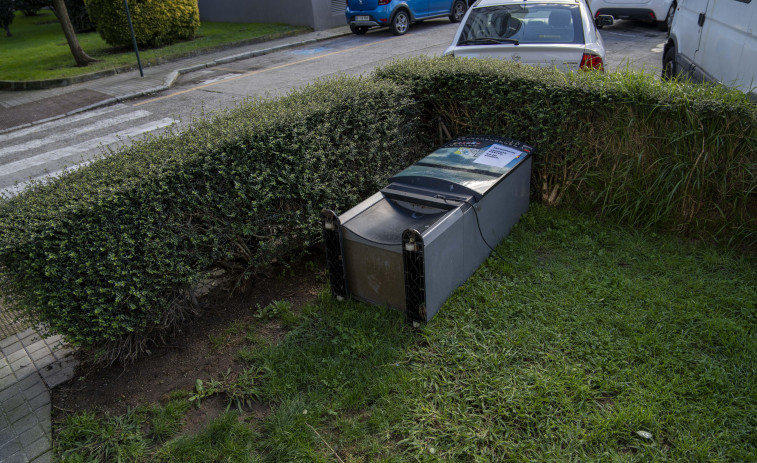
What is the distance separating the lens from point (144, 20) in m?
16.2

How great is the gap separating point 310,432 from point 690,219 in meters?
3.89

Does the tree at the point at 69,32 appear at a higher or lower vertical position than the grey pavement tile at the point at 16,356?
higher

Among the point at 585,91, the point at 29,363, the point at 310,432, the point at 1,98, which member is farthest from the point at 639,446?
the point at 1,98

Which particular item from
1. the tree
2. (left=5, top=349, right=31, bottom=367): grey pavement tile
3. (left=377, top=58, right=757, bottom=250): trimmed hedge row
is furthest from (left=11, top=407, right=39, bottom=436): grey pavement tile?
the tree

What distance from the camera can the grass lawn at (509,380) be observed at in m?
3.04

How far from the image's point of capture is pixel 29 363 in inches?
157

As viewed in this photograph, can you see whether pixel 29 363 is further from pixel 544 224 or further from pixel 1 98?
pixel 1 98

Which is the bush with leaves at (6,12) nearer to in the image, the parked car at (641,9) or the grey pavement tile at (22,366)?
the parked car at (641,9)

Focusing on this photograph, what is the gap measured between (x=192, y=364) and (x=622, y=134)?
4.26 metres

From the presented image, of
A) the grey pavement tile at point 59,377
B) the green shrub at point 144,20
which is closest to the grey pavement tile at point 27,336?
the grey pavement tile at point 59,377

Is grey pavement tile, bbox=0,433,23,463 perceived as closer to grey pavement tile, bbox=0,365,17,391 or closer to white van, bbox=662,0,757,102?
grey pavement tile, bbox=0,365,17,391

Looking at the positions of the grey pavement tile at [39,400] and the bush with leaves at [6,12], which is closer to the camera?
the grey pavement tile at [39,400]

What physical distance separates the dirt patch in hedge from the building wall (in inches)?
645

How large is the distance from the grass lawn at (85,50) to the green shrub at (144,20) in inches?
16.8
